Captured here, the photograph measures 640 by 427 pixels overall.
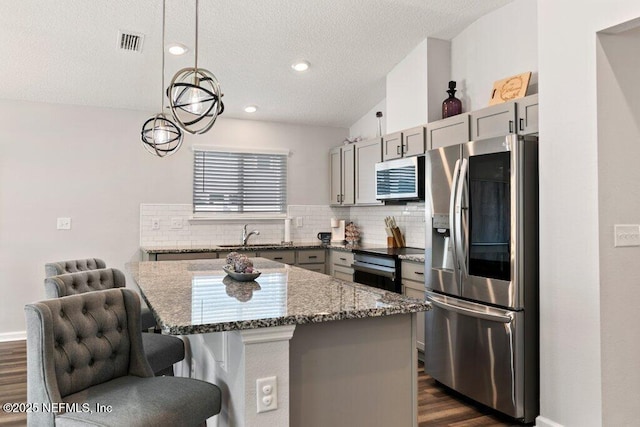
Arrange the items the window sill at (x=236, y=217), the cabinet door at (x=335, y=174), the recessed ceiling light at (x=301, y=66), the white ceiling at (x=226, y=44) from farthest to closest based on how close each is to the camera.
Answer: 1. the cabinet door at (x=335, y=174)
2. the window sill at (x=236, y=217)
3. the recessed ceiling light at (x=301, y=66)
4. the white ceiling at (x=226, y=44)

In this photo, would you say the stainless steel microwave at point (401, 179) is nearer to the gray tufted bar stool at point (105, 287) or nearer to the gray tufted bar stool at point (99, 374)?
the gray tufted bar stool at point (105, 287)

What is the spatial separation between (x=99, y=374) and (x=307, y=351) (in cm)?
78

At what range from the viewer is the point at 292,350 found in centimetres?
161

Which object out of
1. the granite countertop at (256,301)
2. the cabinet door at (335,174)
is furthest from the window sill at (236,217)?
the granite countertop at (256,301)

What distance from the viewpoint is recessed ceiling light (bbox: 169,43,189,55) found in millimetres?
3916

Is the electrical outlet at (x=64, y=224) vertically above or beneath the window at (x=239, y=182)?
beneath

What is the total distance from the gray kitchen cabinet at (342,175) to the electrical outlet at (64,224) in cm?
309

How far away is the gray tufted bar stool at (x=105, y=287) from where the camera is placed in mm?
2158

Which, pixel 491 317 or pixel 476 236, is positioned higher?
pixel 476 236

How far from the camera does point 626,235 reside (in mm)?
2465

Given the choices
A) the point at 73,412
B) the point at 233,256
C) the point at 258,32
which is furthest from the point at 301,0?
the point at 73,412

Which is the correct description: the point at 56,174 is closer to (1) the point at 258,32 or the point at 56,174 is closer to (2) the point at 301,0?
(1) the point at 258,32

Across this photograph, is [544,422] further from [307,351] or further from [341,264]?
[341,264]

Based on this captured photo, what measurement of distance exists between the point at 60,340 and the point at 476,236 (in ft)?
8.07
